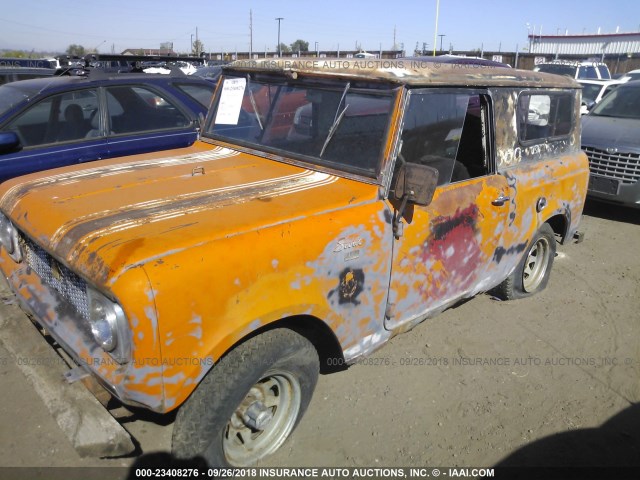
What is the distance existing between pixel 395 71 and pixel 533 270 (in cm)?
269

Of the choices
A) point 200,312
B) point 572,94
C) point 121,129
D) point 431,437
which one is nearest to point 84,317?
point 200,312

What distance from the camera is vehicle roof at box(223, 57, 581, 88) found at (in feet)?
8.96

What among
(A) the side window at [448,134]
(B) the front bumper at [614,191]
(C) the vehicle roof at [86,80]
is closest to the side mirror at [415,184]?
(A) the side window at [448,134]

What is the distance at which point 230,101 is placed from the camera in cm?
352

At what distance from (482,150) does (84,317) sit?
8.61 ft

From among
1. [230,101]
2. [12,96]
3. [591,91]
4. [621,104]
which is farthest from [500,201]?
[591,91]

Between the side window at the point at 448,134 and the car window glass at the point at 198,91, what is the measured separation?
11.1ft

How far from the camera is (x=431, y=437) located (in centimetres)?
290

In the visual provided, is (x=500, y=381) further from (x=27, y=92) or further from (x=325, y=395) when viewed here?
(x=27, y=92)

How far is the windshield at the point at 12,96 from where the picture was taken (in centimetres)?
483

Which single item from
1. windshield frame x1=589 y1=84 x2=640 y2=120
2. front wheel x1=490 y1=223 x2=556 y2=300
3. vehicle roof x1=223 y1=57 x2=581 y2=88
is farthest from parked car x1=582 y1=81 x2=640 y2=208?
vehicle roof x1=223 y1=57 x2=581 y2=88

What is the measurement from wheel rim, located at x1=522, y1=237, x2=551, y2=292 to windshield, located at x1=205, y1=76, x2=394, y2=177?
2.38m

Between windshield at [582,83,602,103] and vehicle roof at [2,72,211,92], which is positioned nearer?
vehicle roof at [2,72,211,92]

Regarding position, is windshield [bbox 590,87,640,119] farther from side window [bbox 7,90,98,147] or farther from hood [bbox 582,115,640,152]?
side window [bbox 7,90,98,147]
